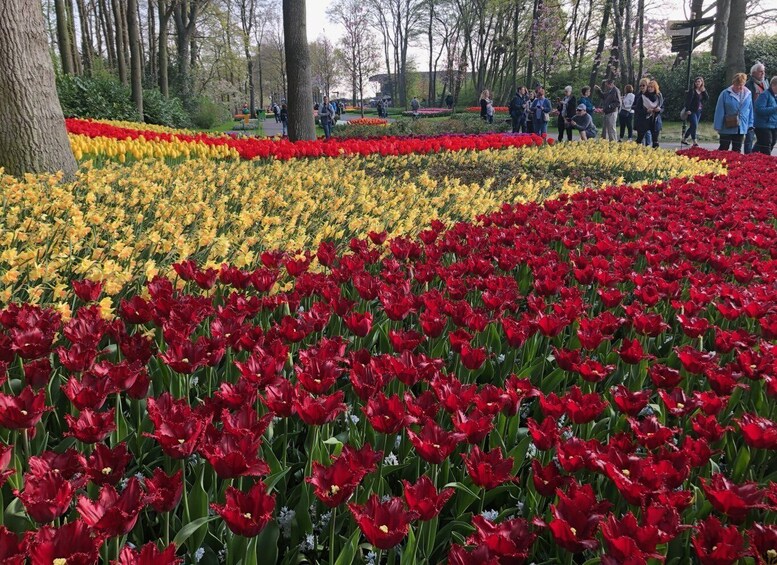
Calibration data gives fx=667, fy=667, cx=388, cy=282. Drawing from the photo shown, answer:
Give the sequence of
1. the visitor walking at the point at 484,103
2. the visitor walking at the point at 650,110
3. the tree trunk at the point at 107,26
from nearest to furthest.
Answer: the visitor walking at the point at 650,110 < the visitor walking at the point at 484,103 < the tree trunk at the point at 107,26

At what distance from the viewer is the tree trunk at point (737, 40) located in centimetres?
1966

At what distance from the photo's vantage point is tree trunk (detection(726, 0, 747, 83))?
19656 millimetres

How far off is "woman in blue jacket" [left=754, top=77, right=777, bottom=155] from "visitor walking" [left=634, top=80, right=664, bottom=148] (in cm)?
310

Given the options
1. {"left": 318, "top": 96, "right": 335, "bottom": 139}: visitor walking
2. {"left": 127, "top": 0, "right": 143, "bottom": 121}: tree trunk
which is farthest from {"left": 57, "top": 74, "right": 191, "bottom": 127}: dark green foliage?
{"left": 318, "top": 96, "right": 335, "bottom": 139}: visitor walking

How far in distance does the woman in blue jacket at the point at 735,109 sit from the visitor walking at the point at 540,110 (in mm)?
5311

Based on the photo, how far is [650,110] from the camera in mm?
15102

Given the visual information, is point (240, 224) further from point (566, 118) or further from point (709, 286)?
point (566, 118)

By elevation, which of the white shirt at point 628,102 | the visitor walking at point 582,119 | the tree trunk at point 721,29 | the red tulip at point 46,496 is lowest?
the red tulip at point 46,496

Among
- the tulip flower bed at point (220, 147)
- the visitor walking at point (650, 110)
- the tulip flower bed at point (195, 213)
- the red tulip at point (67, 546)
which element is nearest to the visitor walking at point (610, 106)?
the visitor walking at point (650, 110)

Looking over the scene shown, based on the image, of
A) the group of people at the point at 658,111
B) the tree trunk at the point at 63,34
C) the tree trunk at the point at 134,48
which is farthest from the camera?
the tree trunk at the point at 63,34

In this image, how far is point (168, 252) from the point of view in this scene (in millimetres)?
3273

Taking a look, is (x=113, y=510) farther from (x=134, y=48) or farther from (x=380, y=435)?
(x=134, y=48)

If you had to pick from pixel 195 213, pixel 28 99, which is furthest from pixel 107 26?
pixel 195 213

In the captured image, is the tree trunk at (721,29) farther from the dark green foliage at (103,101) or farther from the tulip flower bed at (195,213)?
the tulip flower bed at (195,213)
